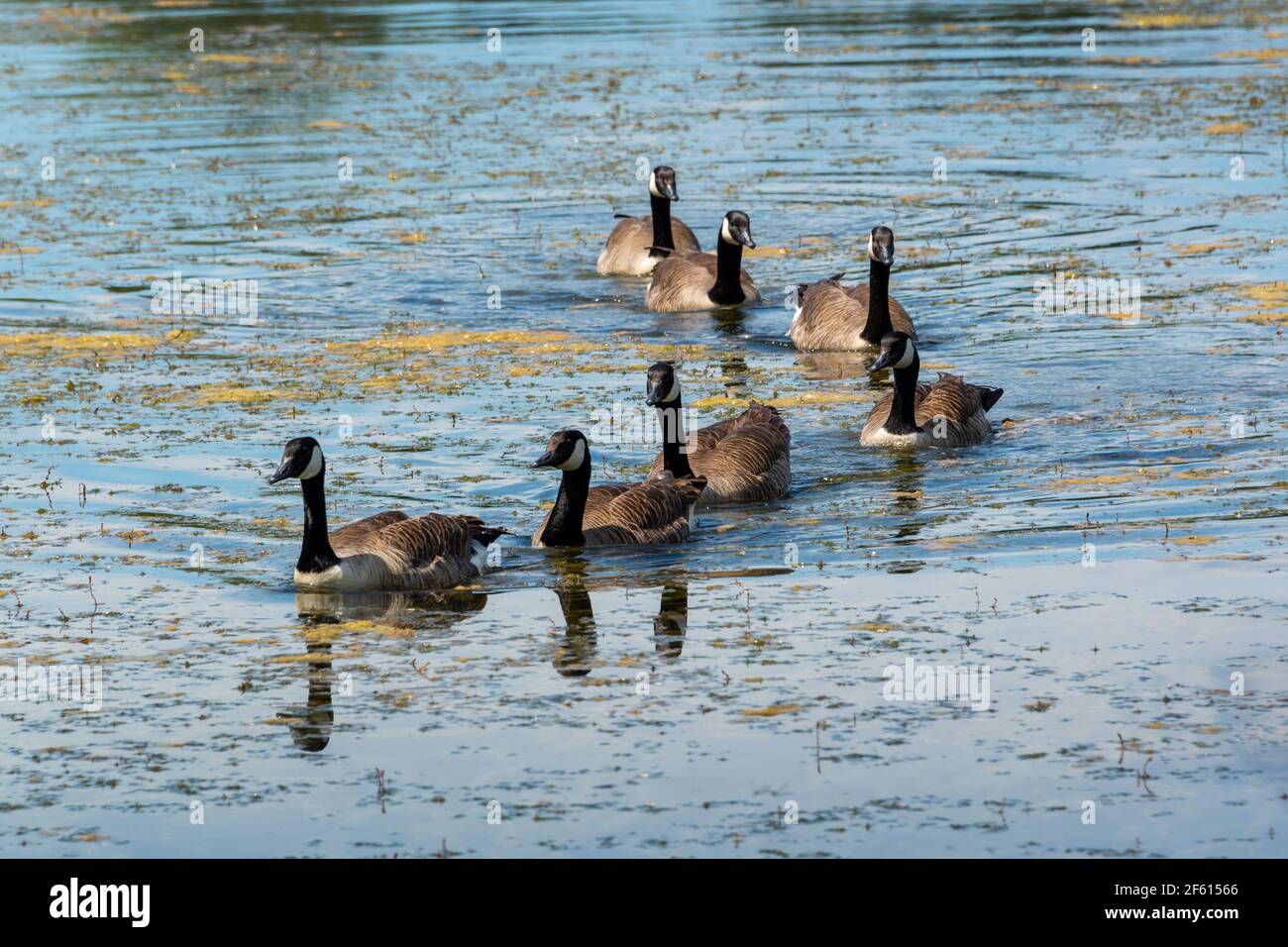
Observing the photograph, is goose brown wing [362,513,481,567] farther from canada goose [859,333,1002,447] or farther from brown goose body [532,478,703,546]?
canada goose [859,333,1002,447]

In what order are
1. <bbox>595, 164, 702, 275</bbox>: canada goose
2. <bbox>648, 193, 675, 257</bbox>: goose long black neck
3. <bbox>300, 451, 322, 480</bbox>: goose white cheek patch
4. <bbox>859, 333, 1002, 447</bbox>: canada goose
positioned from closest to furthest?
1. <bbox>300, 451, 322, 480</bbox>: goose white cheek patch
2. <bbox>859, 333, 1002, 447</bbox>: canada goose
3. <bbox>595, 164, 702, 275</bbox>: canada goose
4. <bbox>648, 193, 675, 257</bbox>: goose long black neck

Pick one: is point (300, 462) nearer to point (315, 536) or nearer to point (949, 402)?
point (315, 536)

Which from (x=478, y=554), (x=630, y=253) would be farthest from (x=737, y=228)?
(x=478, y=554)

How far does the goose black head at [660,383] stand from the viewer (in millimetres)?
15500

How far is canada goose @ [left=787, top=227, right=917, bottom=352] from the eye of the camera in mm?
20641

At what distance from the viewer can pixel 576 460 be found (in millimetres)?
13969

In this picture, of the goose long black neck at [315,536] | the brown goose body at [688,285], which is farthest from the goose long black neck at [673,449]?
the brown goose body at [688,285]

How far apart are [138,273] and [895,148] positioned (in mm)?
13607

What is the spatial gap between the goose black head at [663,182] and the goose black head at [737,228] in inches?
88.8

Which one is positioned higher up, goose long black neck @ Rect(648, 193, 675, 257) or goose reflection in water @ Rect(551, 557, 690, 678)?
goose long black neck @ Rect(648, 193, 675, 257)

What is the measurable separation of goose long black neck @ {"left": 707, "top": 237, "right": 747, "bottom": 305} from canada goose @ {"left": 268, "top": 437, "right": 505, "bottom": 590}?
10270 millimetres

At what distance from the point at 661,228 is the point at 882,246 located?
6.19 meters

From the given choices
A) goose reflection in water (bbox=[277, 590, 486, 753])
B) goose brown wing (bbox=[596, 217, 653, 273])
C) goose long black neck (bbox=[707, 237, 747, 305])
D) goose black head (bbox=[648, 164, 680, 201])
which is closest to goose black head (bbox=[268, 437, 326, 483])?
goose reflection in water (bbox=[277, 590, 486, 753])
